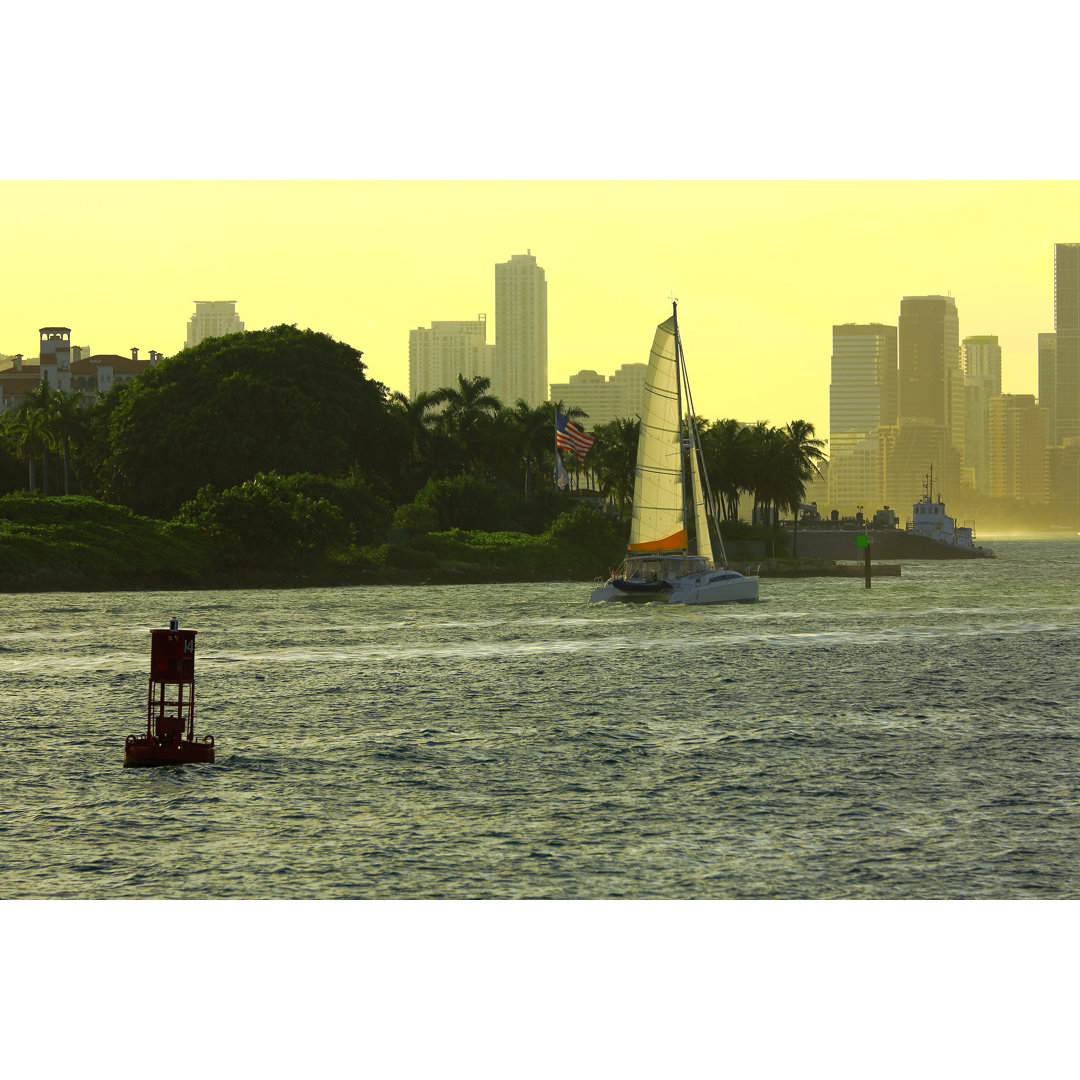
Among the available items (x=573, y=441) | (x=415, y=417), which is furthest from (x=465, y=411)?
(x=573, y=441)

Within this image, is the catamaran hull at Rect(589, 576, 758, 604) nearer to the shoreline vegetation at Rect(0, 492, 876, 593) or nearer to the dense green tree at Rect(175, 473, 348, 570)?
the shoreline vegetation at Rect(0, 492, 876, 593)

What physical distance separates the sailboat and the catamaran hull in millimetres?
55

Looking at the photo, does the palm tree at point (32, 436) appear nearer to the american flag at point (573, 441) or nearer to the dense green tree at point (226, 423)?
the dense green tree at point (226, 423)

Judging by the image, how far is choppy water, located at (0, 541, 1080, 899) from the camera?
19891 millimetres

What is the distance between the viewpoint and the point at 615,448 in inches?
5694

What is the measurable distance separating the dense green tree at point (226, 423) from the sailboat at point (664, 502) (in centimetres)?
4007

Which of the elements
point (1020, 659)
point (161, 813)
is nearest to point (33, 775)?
point (161, 813)

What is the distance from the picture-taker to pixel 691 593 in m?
79.3

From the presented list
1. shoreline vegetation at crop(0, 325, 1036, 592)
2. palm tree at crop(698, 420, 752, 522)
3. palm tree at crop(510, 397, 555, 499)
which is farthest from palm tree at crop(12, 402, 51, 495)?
palm tree at crop(698, 420, 752, 522)

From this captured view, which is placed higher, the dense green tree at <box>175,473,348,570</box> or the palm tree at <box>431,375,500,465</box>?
the palm tree at <box>431,375,500,465</box>

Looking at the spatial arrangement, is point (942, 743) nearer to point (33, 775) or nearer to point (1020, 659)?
point (33, 775)

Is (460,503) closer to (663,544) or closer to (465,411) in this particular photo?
(465,411)

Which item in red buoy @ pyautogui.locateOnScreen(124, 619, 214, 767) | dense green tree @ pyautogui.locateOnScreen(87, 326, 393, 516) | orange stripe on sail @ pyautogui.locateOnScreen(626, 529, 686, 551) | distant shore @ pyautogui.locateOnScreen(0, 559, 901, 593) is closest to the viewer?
red buoy @ pyautogui.locateOnScreen(124, 619, 214, 767)
